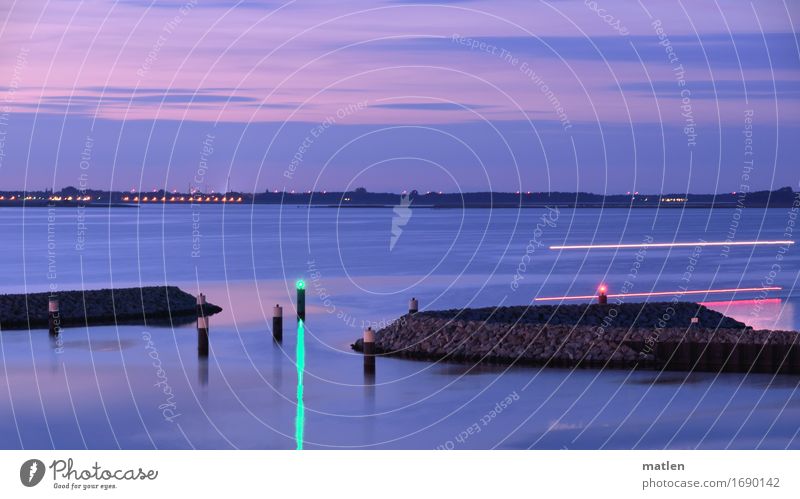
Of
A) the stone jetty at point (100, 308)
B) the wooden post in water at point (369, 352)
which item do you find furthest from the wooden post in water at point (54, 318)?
the wooden post in water at point (369, 352)

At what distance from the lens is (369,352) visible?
87.8 ft

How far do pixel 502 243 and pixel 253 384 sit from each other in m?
77.7

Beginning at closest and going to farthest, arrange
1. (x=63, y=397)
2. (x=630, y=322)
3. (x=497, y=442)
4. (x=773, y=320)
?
(x=497, y=442), (x=63, y=397), (x=630, y=322), (x=773, y=320)

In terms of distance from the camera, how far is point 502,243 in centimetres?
10275

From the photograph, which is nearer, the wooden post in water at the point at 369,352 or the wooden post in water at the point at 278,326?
the wooden post in water at the point at 369,352

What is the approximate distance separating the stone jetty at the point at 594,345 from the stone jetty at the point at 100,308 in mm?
9254

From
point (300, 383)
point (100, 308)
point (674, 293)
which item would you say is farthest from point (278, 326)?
point (674, 293)

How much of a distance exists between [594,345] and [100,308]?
48.2 ft

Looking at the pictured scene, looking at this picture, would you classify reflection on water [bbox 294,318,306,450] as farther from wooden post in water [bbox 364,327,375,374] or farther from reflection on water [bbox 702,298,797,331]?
reflection on water [bbox 702,298,797,331]

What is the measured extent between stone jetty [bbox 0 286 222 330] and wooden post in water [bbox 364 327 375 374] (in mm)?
10910

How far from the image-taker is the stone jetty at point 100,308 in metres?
35.1

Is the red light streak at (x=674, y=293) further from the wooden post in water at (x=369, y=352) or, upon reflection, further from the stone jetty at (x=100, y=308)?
the wooden post in water at (x=369, y=352)

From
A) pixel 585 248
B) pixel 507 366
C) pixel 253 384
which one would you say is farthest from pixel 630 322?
pixel 585 248
